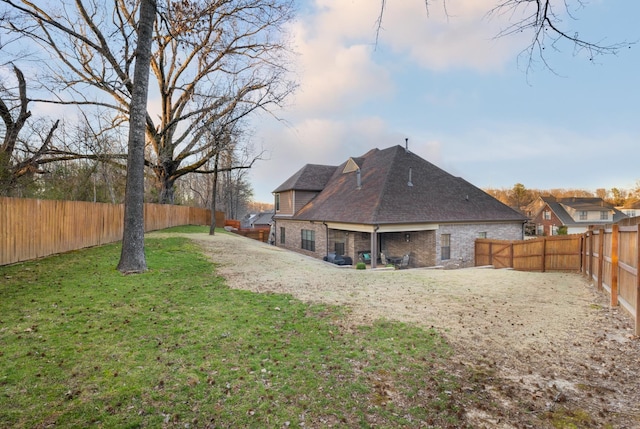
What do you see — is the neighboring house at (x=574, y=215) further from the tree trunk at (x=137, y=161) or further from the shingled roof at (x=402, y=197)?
the tree trunk at (x=137, y=161)

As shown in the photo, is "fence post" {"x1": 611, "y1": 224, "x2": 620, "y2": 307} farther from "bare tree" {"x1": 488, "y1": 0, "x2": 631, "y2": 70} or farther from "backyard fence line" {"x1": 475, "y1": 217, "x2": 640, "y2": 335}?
"bare tree" {"x1": 488, "y1": 0, "x2": 631, "y2": 70}

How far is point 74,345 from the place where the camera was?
4.04 meters

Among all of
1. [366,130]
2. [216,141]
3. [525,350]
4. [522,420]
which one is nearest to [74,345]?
[522,420]

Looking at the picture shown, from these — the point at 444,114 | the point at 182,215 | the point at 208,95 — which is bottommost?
the point at 182,215

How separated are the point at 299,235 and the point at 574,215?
37.2 meters

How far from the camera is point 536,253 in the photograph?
14.1 metres

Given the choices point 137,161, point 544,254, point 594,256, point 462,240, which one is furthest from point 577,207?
point 137,161

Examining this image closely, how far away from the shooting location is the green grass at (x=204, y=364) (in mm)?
2920

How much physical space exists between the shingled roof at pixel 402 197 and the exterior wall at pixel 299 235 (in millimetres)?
706

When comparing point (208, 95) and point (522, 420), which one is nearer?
point (522, 420)

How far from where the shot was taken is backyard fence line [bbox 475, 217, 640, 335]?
574 centimetres

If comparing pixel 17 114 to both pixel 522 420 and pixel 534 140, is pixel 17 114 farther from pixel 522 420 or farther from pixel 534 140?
pixel 534 140

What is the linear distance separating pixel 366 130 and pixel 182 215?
17.3 metres

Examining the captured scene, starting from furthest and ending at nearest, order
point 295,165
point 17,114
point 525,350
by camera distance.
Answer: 1. point 295,165
2. point 17,114
3. point 525,350
